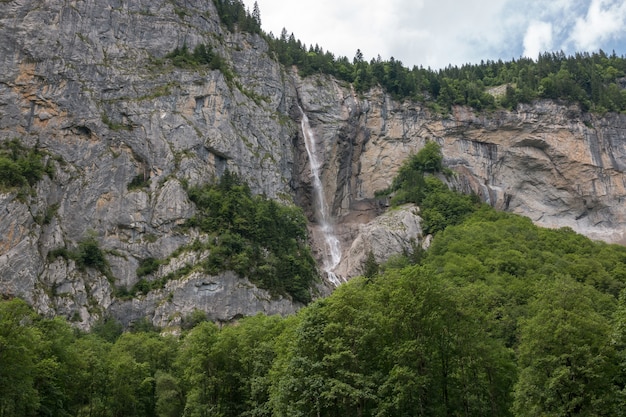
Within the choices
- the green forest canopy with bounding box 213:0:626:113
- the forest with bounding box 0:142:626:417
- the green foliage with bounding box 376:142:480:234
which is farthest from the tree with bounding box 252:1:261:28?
the forest with bounding box 0:142:626:417

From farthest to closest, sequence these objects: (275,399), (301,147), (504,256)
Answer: (301,147) → (504,256) → (275,399)

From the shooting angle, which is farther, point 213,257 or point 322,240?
point 322,240

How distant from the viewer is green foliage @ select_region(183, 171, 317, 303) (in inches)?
2913

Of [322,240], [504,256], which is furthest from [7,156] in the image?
[504,256]

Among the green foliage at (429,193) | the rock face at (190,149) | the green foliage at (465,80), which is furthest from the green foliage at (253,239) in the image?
the green foliage at (465,80)

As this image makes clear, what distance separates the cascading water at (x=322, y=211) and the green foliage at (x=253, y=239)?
29.7 feet

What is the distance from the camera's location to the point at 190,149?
279ft

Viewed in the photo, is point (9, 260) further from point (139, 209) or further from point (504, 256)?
point (504, 256)

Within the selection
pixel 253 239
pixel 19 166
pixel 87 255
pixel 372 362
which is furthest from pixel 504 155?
pixel 372 362

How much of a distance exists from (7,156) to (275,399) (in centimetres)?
5466

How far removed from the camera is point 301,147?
106188 mm

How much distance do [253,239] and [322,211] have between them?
26.2 m

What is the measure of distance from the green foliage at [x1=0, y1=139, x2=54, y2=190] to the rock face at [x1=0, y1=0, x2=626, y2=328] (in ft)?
5.05

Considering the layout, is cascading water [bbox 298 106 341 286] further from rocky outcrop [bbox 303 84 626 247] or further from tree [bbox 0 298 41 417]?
tree [bbox 0 298 41 417]
